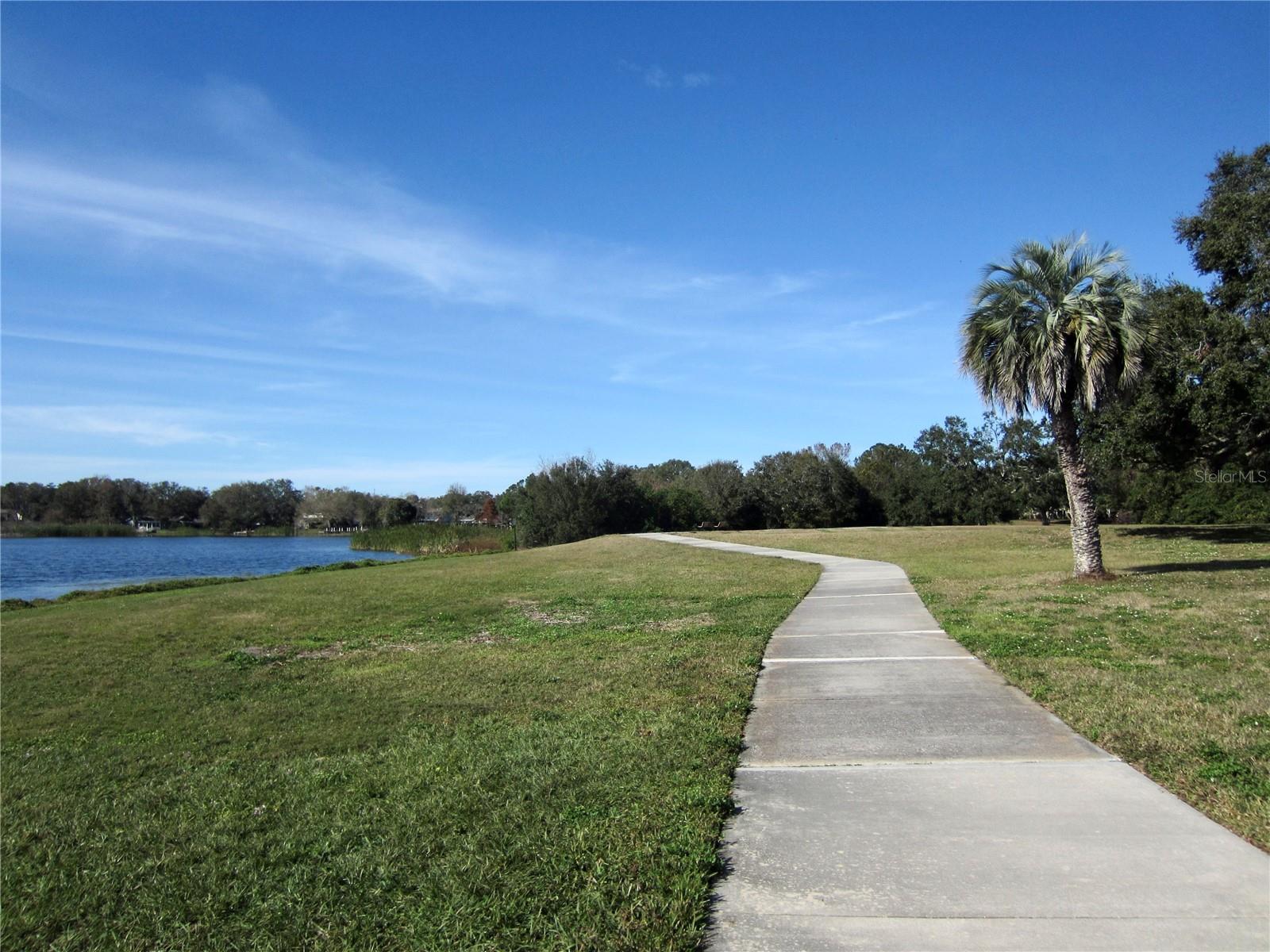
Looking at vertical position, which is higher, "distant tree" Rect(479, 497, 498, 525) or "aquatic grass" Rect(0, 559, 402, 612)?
"distant tree" Rect(479, 497, 498, 525)

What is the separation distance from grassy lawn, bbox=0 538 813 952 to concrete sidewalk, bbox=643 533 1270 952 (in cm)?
33

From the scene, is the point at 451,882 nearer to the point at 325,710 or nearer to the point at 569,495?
the point at 325,710

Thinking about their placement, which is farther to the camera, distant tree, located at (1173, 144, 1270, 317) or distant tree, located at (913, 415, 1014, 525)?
distant tree, located at (913, 415, 1014, 525)

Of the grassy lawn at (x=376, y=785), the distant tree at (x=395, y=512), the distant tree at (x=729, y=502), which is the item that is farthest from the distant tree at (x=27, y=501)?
the grassy lawn at (x=376, y=785)

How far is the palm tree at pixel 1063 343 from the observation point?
15.4 meters

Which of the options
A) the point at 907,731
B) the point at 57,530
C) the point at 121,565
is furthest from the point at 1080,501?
the point at 57,530

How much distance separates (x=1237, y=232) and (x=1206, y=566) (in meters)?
11.9

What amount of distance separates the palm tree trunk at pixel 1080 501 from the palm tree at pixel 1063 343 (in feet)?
0.05

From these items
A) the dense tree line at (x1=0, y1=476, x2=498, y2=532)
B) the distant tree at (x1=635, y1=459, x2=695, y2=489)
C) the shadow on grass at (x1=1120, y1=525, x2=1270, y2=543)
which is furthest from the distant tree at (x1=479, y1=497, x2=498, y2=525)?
the shadow on grass at (x1=1120, y1=525, x2=1270, y2=543)

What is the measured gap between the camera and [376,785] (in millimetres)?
5336

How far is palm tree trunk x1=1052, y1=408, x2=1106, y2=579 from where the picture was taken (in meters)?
16.4

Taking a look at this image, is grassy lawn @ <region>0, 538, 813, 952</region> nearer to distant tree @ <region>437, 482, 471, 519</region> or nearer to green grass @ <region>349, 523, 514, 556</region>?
green grass @ <region>349, 523, 514, 556</region>

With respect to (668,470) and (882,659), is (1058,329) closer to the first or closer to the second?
Answer: (882,659)

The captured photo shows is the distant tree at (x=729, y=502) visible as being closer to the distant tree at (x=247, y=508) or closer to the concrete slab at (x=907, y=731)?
the concrete slab at (x=907, y=731)
